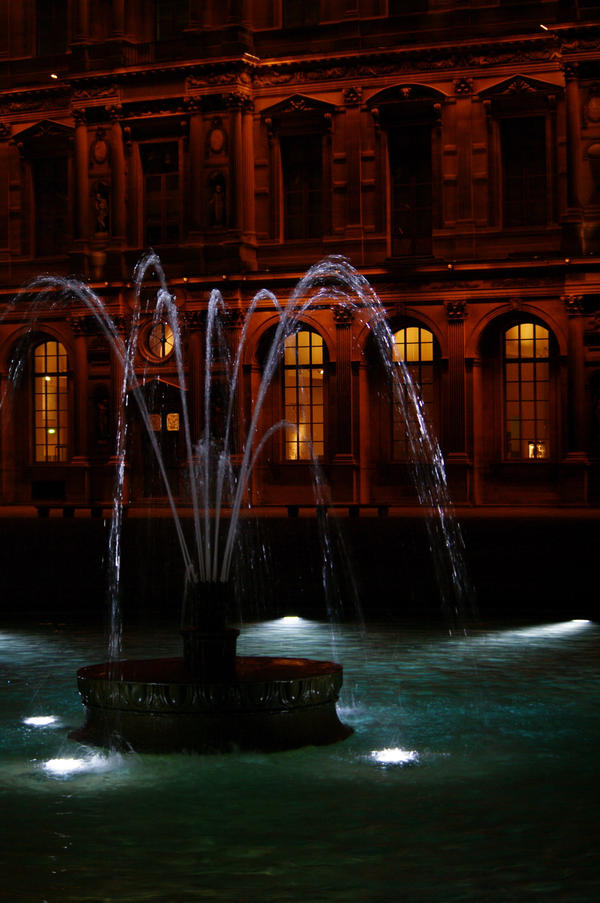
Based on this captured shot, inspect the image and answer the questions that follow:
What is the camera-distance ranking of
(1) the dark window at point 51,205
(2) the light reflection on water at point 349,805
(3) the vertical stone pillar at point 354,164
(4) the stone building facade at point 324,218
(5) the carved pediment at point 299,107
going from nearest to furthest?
1. (2) the light reflection on water at point 349,805
2. (4) the stone building facade at point 324,218
3. (3) the vertical stone pillar at point 354,164
4. (5) the carved pediment at point 299,107
5. (1) the dark window at point 51,205

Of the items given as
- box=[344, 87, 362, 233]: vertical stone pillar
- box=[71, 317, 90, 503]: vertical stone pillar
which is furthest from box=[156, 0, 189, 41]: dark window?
box=[71, 317, 90, 503]: vertical stone pillar

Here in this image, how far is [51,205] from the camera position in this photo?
139ft

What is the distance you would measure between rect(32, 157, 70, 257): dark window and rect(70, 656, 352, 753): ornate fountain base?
108ft

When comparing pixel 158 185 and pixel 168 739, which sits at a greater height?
pixel 158 185

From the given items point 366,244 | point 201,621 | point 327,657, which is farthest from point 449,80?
point 201,621

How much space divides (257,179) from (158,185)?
119 inches

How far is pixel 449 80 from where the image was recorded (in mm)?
37594

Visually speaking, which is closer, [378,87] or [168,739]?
[168,739]

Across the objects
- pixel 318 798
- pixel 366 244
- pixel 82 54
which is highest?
pixel 82 54

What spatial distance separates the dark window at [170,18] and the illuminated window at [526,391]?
1259 centimetres

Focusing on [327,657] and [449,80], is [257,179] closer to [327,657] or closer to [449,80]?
[449,80]

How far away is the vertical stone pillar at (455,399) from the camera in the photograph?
36844 mm

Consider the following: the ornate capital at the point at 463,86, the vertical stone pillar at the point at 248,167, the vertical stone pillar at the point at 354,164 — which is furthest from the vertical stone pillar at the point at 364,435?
the ornate capital at the point at 463,86

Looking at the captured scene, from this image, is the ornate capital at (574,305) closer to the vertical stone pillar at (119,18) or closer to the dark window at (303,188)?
the dark window at (303,188)
